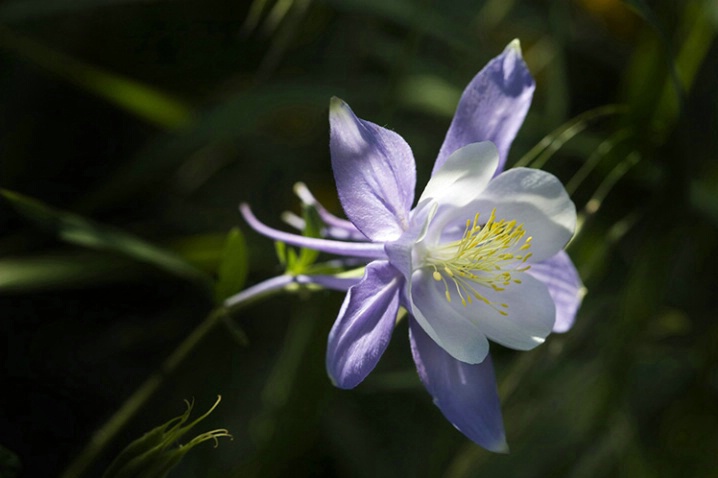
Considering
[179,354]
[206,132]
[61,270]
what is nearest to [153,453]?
[179,354]

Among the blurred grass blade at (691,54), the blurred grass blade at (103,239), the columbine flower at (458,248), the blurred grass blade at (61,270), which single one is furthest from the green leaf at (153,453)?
the blurred grass blade at (691,54)

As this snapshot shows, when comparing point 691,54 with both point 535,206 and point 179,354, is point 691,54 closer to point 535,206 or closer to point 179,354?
point 535,206

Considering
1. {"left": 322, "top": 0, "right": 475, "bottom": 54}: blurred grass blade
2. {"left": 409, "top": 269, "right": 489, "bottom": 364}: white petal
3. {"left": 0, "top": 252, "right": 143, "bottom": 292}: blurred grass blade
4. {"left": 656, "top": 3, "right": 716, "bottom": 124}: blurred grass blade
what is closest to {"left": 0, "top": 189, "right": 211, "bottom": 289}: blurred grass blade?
{"left": 0, "top": 252, "right": 143, "bottom": 292}: blurred grass blade

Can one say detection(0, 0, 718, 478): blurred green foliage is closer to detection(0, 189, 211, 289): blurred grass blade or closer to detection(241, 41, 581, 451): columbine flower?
detection(0, 189, 211, 289): blurred grass blade

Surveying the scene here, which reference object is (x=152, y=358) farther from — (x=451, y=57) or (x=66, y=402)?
(x=451, y=57)

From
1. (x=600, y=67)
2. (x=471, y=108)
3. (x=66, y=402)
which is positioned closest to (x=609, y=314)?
(x=600, y=67)

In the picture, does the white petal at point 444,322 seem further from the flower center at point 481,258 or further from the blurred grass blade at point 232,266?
the blurred grass blade at point 232,266
